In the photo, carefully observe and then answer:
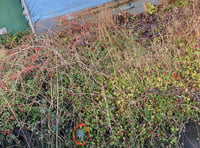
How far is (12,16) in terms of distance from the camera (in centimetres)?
602

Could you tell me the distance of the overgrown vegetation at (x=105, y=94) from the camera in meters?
2.91

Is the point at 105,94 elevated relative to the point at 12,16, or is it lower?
lower

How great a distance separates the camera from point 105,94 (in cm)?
333

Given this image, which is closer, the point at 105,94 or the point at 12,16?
the point at 105,94

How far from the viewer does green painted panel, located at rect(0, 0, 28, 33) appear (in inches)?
232

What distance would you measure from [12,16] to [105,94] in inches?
165

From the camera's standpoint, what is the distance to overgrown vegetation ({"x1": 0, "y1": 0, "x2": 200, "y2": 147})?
9.55 feet

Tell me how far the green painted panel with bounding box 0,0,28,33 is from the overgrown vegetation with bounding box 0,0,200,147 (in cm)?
221

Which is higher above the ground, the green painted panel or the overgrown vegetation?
the green painted panel

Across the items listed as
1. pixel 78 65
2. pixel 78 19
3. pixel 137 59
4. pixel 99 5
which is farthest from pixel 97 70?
pixel 99 5

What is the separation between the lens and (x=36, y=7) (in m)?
5.36

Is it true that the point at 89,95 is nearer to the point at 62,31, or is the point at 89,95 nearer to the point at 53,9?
the point at 62,31

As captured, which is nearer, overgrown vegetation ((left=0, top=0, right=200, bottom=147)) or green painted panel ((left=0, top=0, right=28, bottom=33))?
overgrown vegetation ((left=0, top=0, right=200, bottom=147))

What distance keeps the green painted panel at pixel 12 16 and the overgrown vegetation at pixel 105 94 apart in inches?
87.0
